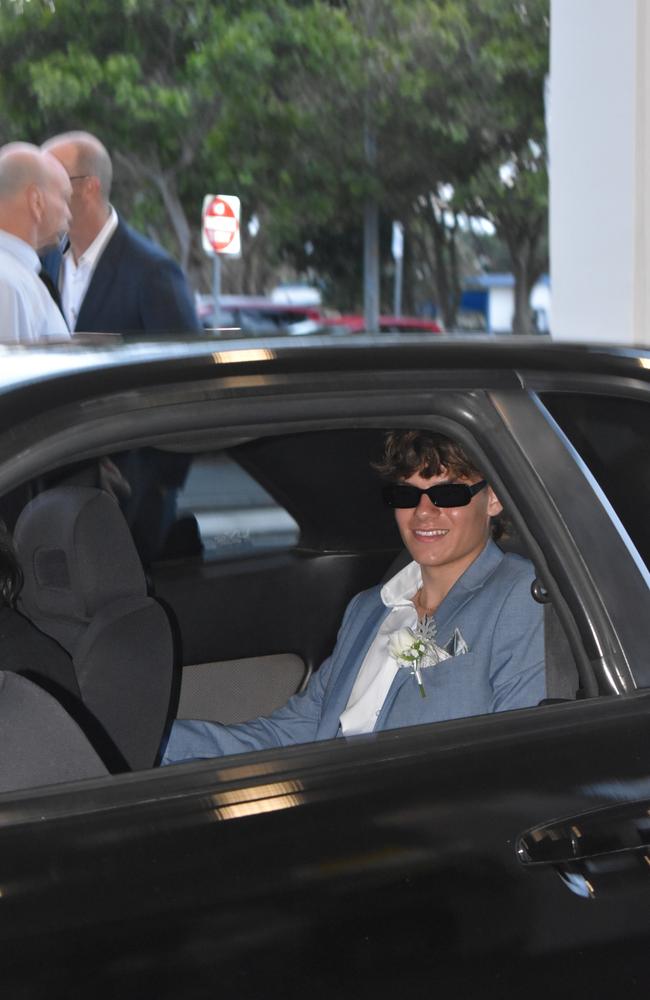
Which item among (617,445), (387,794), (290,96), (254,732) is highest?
(290,96)

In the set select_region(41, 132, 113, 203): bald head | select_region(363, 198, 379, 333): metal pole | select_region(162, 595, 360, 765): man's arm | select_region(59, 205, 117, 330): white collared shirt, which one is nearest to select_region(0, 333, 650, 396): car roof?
select_region(162, 595, 360, 765): man's arm

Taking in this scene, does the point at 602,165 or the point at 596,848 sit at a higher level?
the point at 602,165

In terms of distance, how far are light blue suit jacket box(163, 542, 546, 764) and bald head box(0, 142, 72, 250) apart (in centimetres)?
223

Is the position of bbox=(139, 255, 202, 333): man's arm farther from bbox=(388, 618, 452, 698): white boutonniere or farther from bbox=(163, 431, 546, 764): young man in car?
bbox=(388, 618, 452, 698): white boutonniere

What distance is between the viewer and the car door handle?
5.80 feet

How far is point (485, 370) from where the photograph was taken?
6.60 ft

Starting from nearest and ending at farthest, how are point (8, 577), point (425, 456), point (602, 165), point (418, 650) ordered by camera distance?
point (8, 577) → point (418, 650) → point (425, 456) → point (602, 165)

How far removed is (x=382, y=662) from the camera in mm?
2689

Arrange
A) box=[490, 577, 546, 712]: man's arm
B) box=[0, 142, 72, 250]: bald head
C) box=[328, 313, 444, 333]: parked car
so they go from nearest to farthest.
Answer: box=[490, 577, 546, 712]: man's arm
box=[0, 142, 72, 250]: bald head
box=[328, 313, 444, 333]: parked car

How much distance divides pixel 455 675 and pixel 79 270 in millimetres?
3005

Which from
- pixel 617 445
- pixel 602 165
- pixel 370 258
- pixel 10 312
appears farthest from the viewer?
pixel 370 258

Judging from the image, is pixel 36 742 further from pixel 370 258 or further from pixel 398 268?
pixel 398 268

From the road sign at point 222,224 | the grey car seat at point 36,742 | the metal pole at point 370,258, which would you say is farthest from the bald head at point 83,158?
the metal pole at point 370,258

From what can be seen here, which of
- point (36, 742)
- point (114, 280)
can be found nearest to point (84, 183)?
point (114, 280)
